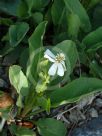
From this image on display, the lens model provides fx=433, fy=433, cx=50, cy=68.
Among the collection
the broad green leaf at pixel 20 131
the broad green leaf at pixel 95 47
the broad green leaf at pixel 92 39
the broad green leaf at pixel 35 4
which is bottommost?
the broad green leaf at pixel 20 131

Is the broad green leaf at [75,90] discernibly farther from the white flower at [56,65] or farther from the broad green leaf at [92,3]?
the broad green leaf at [92,3]

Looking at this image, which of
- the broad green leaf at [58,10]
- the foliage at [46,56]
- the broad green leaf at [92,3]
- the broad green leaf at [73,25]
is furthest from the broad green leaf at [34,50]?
the broad green leaf at [92,3]

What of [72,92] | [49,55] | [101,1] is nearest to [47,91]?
[72,92]

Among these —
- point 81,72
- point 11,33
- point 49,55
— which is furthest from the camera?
point 81,72

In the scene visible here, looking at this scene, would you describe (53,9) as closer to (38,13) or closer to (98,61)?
(38,13)

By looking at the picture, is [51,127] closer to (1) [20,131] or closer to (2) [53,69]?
(1) [20,131]

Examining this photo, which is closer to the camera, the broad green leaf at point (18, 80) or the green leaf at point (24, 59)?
the broad green leaf at point (18, 80)

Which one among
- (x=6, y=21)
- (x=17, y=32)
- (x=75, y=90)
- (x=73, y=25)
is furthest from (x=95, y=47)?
(x=6, y=21)
